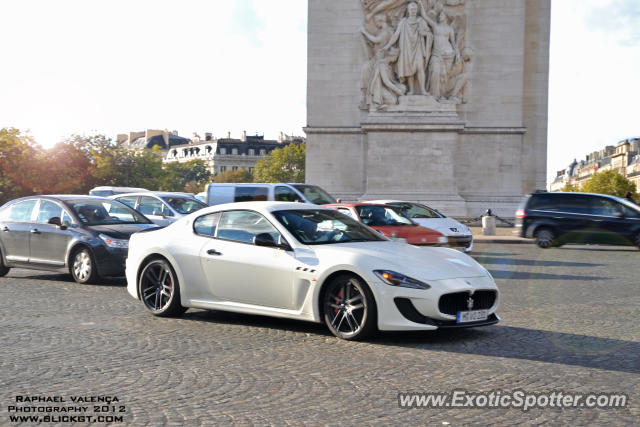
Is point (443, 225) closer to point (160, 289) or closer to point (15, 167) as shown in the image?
point (160, 289)

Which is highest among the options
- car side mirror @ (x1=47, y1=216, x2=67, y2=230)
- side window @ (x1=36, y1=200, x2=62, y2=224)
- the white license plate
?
side window @ (x1=36, y1=200, x2=62, y2=224)

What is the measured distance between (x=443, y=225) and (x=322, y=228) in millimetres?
9986

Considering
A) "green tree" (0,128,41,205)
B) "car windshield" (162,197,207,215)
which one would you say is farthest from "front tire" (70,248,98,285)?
"green tree" (0,128,41,205)

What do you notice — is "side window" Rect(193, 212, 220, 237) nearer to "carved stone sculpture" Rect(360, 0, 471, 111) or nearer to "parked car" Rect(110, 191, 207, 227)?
"parked car" Rect(110, 191, 207, 227)

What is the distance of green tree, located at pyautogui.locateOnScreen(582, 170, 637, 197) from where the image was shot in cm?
11969

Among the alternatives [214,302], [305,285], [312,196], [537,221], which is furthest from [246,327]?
[537,221]

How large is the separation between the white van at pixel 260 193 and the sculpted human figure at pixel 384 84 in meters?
9.72

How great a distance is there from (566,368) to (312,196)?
16.2 metres

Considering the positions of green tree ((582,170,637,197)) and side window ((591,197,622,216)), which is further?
green tree ((582,170,637,197))

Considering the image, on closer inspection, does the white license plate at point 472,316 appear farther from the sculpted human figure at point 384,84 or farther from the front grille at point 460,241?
the sculpted human figure at point 384,84

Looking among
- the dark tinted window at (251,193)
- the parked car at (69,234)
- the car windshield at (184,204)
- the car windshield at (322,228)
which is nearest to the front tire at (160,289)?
the car windshield at (322,228)

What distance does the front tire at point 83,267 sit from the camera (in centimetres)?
1177

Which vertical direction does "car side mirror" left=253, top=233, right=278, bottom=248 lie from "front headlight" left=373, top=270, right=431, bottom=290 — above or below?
above

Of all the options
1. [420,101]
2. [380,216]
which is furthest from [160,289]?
[420,101]
